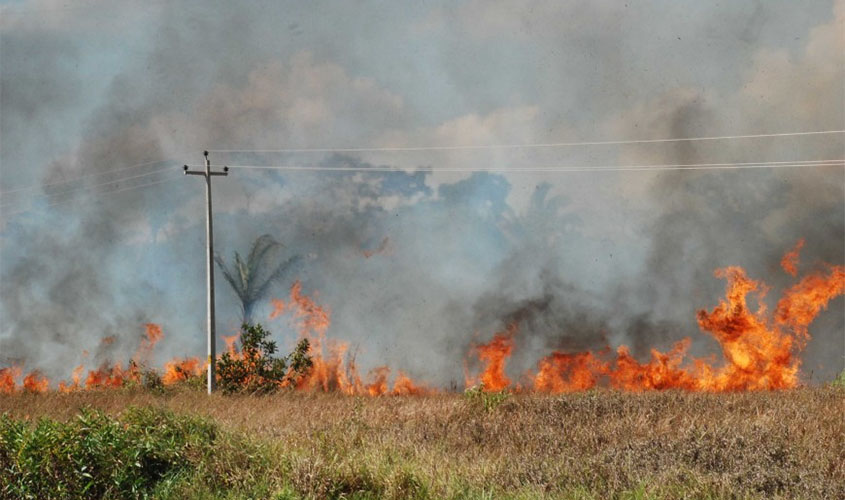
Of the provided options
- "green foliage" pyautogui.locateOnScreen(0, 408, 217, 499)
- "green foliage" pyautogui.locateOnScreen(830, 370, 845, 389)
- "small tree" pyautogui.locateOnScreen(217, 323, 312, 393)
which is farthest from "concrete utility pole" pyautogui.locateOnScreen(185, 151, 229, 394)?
"green foliage" pyautogui.locateOnScreen(830, 370, 845, 389)

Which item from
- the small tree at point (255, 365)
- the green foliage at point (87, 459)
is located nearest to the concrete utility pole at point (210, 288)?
the small tree at point (255, 365)

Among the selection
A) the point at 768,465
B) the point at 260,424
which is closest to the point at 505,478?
the point at 768,465

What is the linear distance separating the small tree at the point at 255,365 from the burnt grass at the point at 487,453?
7.60 m

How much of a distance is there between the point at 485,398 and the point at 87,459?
6.10m

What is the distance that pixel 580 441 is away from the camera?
8.65 meters

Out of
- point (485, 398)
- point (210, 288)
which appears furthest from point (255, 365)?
point (485, 398)

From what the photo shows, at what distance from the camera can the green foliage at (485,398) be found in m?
11.4

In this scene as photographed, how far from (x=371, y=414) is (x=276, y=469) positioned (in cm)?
426

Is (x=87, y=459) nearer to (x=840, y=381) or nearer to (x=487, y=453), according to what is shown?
(x=487, y=453)

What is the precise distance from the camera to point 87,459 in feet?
23.4

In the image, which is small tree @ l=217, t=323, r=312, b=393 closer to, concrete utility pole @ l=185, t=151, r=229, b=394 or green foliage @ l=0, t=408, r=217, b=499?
concrete utility pole @ l=185, t=151, r=229, b=394

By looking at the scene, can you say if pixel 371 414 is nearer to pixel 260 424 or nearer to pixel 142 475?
pixel 260 424

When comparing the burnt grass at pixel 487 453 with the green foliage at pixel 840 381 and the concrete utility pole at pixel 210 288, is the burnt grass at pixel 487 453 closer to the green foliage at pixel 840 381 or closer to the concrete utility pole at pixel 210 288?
the green foliage at pixel 840 381

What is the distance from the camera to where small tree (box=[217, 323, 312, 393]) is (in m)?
18.7
